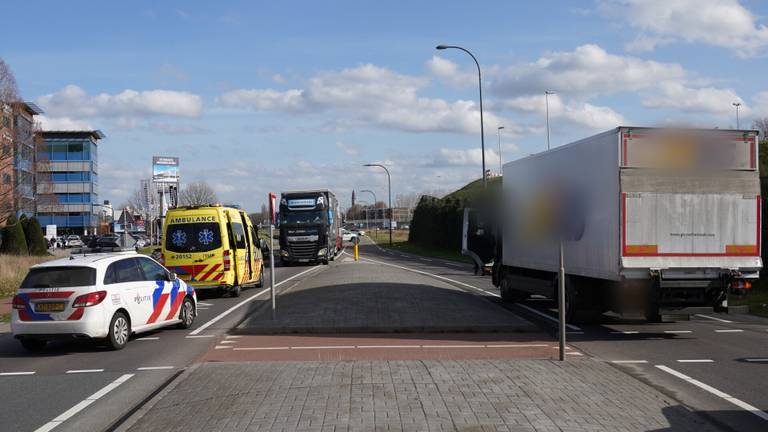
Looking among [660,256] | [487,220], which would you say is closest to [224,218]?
[487,220]

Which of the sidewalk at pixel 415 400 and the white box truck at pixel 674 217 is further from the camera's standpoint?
the white box truck at pixel 674 217

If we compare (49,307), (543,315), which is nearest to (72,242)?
(543,315)

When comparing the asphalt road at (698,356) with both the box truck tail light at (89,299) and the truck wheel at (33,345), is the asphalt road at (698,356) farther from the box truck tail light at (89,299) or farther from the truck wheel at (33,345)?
the truck wheel at (33,345)

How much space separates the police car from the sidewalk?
3.09 metres

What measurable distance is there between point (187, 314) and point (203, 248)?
6862 millimetres

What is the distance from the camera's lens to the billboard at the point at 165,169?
234 feet

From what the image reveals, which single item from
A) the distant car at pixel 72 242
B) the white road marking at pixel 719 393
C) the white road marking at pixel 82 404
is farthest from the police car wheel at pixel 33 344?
the distant car at pixel 72 242

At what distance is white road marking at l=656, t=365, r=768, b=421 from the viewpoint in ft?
24.7

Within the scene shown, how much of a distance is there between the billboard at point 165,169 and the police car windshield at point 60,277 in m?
60.9

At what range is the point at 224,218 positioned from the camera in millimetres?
22141

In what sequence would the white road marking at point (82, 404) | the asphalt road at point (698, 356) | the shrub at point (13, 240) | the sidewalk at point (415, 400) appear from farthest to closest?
the shrub at point (13, 240), the asphalt road at point (698, 356), the white road marking at point (82, 404), the sidewalk at point (415, 400)

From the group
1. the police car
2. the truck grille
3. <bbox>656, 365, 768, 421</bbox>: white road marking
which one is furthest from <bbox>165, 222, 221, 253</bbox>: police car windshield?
the truck grille

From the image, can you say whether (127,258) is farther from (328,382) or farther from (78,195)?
(78,195)

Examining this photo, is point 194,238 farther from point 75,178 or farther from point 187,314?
point 75,178
